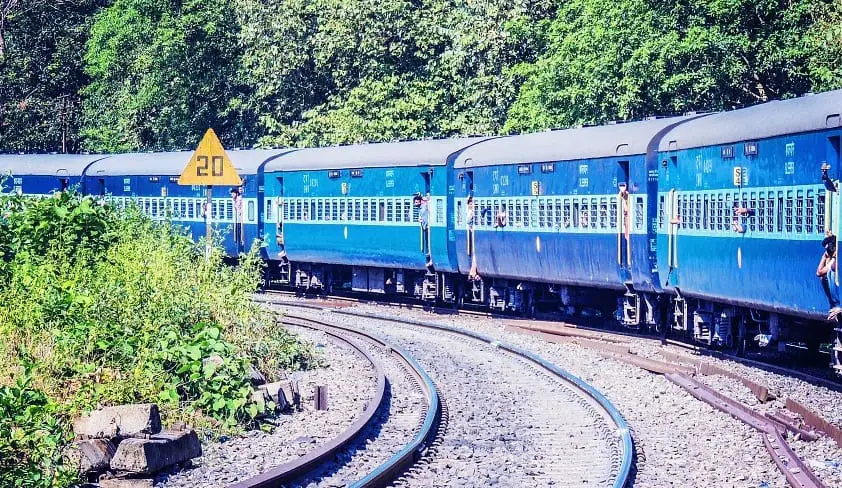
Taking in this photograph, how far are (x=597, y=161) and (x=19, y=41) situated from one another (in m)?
43.9

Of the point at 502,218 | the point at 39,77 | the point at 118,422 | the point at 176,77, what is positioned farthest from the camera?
the point at 39,77

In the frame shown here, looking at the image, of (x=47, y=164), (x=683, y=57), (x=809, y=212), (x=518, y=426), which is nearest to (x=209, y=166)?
(x=518, y=426)

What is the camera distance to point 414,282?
2962cm

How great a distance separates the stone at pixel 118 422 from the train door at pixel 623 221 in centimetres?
1161

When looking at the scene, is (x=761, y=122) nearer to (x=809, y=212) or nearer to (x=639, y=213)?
(x=809, y=212)

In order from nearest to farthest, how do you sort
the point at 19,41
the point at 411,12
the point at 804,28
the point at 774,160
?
the point at 774,160
the point at 804,28
the point at 411,12
the point at 19,41

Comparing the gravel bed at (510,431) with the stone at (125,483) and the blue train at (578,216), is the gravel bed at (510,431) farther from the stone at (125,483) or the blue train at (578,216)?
the blue train at (578,216)

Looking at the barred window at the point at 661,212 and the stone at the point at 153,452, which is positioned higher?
the barred window at the point at 661,212

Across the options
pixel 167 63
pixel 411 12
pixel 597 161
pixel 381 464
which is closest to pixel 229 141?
pixel 167 63

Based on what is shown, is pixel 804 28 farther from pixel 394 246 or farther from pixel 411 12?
pixel 411 12

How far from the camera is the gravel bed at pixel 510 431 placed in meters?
10.9

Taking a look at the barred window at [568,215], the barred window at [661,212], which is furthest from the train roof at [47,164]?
the barred window at [661,212]

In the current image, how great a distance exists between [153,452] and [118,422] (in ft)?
2.48

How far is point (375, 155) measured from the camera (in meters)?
29.6
